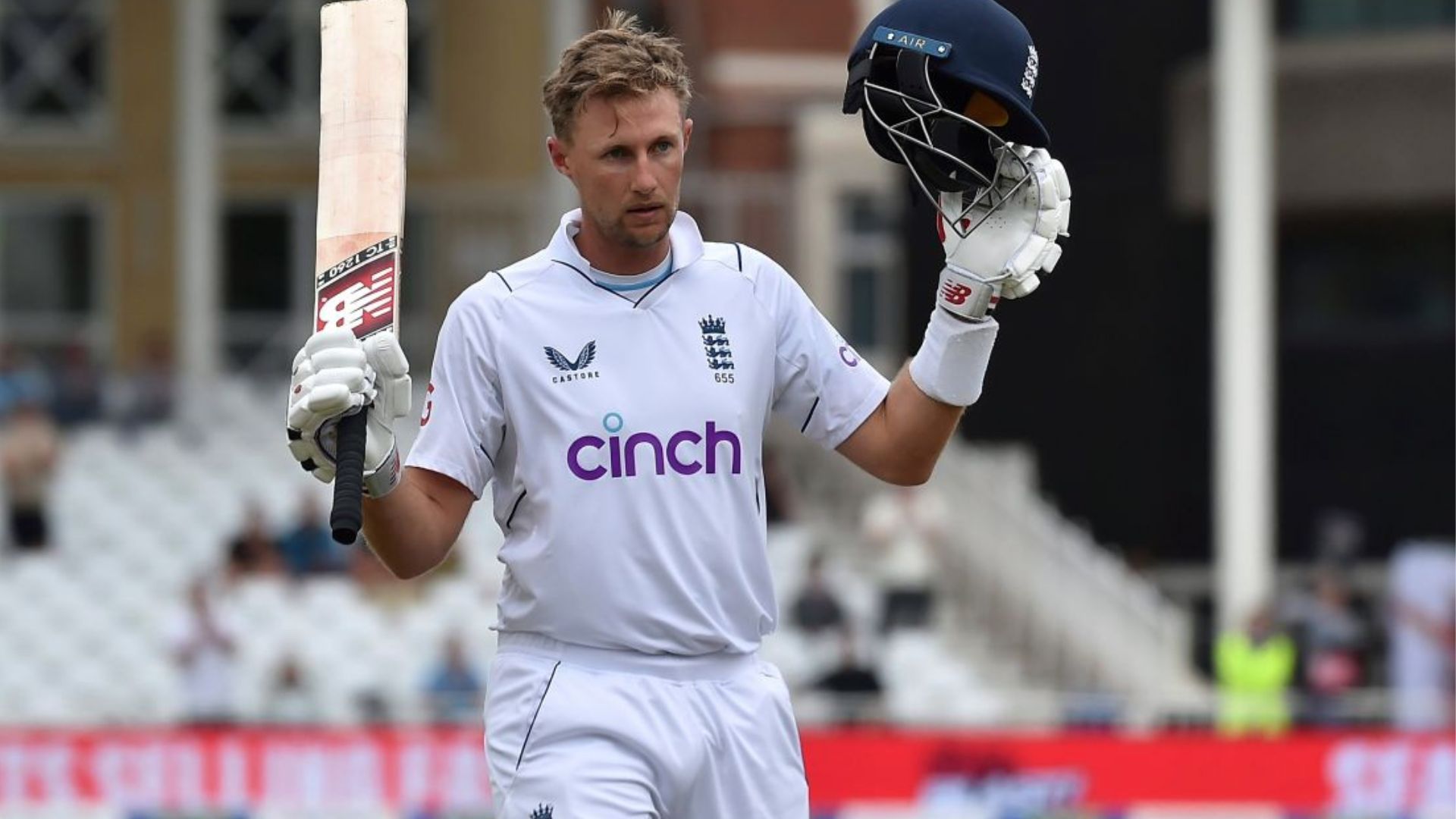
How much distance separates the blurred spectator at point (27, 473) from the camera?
17391 mm

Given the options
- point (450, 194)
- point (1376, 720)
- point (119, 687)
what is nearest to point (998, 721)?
point (1376, 720)

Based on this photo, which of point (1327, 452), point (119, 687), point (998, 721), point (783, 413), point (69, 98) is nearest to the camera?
point (783, 413)

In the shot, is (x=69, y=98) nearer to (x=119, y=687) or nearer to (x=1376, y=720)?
(x=119, y=687)

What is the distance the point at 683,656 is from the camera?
A: 4.77 metres

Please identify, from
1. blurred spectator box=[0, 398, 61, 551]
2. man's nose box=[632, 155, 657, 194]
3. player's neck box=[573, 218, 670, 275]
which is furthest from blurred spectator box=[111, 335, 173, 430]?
man's nose box=[632, 155, 657, 194]

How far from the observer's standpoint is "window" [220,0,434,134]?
79.7 feet

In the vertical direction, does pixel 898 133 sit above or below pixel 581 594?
above

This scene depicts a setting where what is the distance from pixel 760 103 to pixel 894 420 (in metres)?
22.6

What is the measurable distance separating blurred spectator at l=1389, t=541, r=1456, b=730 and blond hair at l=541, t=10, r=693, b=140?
38.1 feet

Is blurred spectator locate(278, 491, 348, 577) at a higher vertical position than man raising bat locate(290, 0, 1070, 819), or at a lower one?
lower

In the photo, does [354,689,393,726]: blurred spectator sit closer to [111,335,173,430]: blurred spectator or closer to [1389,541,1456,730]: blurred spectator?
[111,335,173,430]: blurred spectator

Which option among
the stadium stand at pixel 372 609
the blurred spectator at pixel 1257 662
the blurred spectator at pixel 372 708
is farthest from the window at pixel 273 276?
the blurred spectator at pixel 1257 662

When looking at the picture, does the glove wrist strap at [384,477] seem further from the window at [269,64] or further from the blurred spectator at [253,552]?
the window at [269,64]

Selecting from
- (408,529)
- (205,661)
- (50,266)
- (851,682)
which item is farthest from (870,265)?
(408,529)
